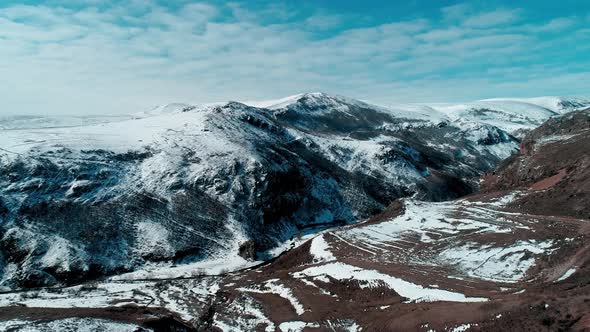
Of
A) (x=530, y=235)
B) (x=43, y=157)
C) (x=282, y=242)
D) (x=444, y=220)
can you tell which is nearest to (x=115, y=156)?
(x=43, y=157)

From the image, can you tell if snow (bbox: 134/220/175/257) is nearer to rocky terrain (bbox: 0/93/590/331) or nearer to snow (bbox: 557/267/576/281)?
rocky terrain (bbox: 0/93/590/331)

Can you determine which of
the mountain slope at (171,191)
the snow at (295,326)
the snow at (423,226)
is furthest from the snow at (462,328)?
the mountain slope at (171,191)

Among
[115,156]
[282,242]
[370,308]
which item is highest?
[115,156]

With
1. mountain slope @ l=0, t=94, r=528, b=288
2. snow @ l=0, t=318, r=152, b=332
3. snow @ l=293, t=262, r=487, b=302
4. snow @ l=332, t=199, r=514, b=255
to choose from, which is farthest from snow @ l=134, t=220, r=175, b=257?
snow @ l=0, t=318, r=152, b=332

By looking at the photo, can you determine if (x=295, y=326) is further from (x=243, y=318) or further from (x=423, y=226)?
(x=423, y=226)

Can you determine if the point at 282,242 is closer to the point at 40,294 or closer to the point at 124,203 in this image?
the point at 124,203
